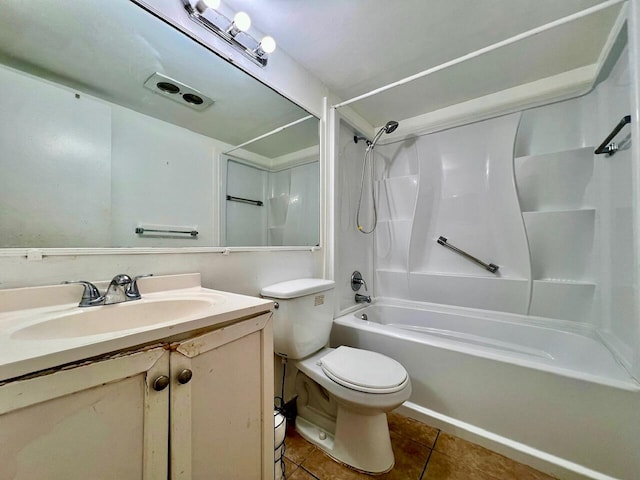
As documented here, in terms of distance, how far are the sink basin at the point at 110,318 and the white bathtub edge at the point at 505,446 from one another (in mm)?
1328

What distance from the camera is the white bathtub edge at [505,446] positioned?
39.8 inches

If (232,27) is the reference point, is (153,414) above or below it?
below

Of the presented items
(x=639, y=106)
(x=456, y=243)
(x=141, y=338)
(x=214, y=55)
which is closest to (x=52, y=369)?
(x=141, y=338)

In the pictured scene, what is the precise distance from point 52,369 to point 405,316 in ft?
6.93

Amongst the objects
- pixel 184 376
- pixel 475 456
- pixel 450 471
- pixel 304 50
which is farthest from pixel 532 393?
pixel 304 50

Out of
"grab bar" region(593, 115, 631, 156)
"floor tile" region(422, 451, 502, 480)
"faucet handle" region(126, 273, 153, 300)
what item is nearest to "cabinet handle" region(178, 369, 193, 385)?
"faucet handle" region(126, 273, 153, 300)

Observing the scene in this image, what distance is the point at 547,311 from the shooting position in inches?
65.2

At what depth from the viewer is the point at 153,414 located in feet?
1.64

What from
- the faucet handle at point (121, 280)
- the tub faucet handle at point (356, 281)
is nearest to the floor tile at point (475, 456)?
the tub faucet handle at point (356, 281)

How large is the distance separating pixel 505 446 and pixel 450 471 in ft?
1.00

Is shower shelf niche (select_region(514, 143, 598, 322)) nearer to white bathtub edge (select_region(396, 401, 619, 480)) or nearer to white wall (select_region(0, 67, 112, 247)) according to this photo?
white bathtub edge (select_region(396, 401, 619, 480))

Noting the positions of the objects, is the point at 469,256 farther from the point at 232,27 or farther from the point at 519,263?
the point at 232,27

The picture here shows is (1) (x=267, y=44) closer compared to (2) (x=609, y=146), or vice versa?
(1) (x=267, y=44)

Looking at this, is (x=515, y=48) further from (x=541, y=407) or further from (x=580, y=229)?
(x=541, y=407)
